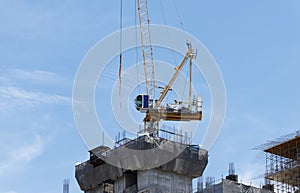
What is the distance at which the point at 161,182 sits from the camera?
13800cm

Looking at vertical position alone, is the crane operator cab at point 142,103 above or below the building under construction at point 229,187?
above

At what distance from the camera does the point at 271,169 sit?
148 meters

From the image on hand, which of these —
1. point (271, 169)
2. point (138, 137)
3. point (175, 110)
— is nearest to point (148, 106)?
point (175, 110)

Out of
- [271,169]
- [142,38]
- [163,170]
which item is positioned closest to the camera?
[163,170]

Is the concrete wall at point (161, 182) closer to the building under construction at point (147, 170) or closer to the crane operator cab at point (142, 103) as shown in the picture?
the building under construction at point (147, 170)

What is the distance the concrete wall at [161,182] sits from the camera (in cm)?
13662

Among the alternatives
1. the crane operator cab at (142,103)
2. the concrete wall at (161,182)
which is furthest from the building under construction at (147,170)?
the crane operator cab at (142,103)

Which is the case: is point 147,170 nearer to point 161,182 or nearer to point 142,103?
point 161,182

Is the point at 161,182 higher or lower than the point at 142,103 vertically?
lower

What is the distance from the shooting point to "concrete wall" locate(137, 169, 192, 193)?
13662 cm

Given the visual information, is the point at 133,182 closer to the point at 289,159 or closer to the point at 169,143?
the point at 169,143

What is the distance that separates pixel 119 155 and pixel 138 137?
15.4 feet

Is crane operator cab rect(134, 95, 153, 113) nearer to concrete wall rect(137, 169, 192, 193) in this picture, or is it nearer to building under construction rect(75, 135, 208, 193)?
building under construction rect(75, 135, 208, 193)

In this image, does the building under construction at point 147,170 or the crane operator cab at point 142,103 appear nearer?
the building under construction at point 147,170
